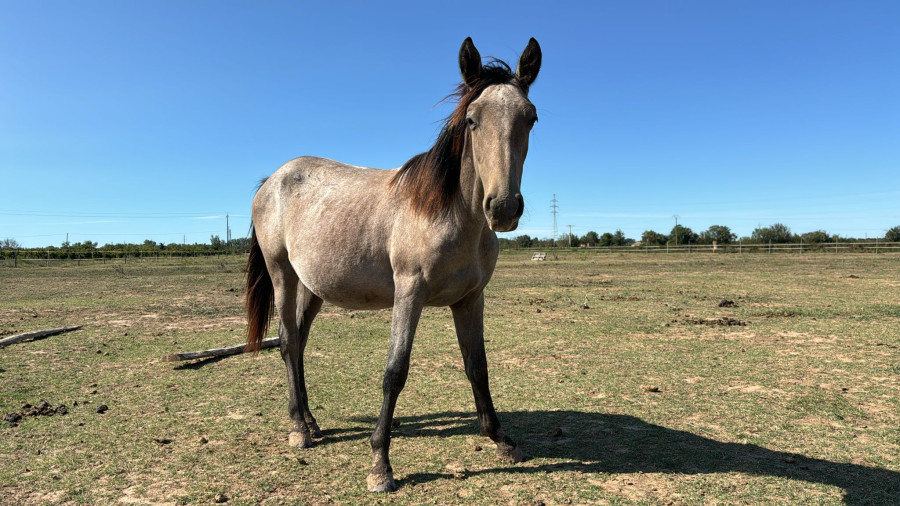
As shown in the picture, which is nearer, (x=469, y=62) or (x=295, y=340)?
(x=469, y=62)

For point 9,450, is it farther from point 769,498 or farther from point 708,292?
point 708,292

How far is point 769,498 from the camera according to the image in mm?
3086

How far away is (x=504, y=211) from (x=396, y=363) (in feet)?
4.70

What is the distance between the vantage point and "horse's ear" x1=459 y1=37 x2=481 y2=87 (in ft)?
10.7

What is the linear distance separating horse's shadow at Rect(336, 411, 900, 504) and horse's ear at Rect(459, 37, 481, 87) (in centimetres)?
284

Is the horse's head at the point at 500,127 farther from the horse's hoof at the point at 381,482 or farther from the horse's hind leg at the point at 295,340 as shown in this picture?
the horse's hind leg at the point at 295,340

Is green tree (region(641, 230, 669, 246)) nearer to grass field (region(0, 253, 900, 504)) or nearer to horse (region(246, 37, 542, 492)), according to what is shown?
grass field (region(0, 253, 900, 504))

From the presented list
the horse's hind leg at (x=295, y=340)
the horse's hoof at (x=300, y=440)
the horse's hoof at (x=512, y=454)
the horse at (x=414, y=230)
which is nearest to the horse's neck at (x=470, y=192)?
the horse at (x=414, y=230)

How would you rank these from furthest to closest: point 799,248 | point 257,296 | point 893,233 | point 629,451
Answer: point 893,233 < point 799,248 < point 257,296 < point 629,451

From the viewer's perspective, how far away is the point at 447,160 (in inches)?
142

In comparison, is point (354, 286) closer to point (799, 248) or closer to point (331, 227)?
point (331, 227)

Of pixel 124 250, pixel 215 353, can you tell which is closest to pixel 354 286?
pixel 215 353

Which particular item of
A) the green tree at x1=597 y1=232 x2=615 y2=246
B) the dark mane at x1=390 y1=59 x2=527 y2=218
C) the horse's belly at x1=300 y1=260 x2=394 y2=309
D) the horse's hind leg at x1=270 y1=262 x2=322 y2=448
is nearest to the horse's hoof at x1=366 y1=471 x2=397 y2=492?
the horse's hind leg at x1=270 y1=262 x2=322 y2=448

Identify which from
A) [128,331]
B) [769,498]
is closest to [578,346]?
[769,498]
